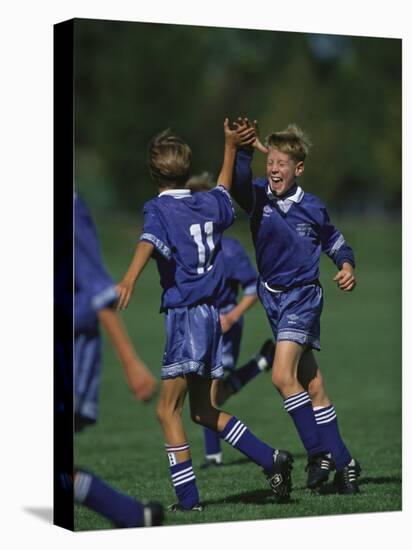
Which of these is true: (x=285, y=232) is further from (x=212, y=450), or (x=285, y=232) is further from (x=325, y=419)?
→ (x=212, y=450)

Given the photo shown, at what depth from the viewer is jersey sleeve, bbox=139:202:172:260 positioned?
341 inches

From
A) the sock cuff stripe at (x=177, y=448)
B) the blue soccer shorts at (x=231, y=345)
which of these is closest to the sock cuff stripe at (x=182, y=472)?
the sock cuff stripe at (x=177, y=448)

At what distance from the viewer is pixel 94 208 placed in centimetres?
2872

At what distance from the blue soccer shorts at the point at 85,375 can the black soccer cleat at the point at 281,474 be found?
51.0 inches

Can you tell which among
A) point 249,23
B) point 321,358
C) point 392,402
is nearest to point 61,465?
point 249,23

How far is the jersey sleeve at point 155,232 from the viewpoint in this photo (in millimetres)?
8664

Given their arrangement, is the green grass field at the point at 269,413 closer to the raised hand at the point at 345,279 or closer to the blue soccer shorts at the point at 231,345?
the raised hand at the point at 345,279

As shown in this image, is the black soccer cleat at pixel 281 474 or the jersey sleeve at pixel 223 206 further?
the jersey sleeve at pixel 223 206

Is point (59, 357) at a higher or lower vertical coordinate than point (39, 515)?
higher

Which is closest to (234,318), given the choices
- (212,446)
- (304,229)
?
(212,446)

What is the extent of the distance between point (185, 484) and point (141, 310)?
19929mm

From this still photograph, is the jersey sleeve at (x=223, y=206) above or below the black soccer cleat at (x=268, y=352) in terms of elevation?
above

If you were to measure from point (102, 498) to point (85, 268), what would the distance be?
1420 mm

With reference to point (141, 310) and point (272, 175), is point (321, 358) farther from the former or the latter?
point (272, 175)
